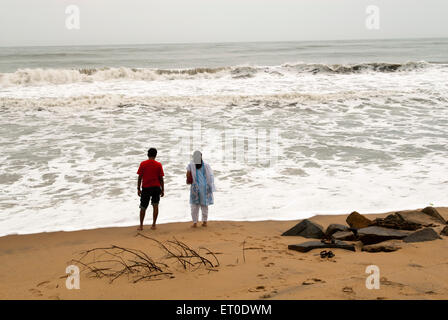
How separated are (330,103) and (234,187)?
35.3 ft

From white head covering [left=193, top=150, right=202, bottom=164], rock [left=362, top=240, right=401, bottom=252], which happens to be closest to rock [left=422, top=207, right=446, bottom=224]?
rock [left=362, top=240, right=401, bottom=252]

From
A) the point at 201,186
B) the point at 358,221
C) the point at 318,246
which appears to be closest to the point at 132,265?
the point at 318,246

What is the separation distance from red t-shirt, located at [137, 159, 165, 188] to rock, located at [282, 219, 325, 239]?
221cm

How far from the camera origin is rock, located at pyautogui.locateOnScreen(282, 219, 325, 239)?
564 centimetres

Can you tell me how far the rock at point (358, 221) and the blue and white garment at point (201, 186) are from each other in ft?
6.94

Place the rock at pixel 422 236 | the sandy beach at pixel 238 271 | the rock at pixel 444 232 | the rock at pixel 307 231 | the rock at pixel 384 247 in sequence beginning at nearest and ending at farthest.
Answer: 1. the sandy beach at pixel 238 271
2. the rock at pixel 384 247
3. the rock at pixel 422 236
4. the rock at pixel 444 232
5. the rock at pixel 307 231

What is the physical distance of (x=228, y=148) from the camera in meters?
11.2

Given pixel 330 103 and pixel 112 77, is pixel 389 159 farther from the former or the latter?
pixel 112 77

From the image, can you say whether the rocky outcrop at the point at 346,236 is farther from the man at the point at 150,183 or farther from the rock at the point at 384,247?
the man at the point at 150,183

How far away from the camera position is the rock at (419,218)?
5.77m

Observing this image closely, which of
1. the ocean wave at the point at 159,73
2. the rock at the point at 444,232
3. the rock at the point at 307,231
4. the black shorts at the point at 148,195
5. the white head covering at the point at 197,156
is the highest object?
the ocean wave at the point at 159,73

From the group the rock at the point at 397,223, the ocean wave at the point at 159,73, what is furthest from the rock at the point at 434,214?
the ocean wave at the point at 159,73

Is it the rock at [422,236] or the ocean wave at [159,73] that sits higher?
the ocean wave at [159,73]
